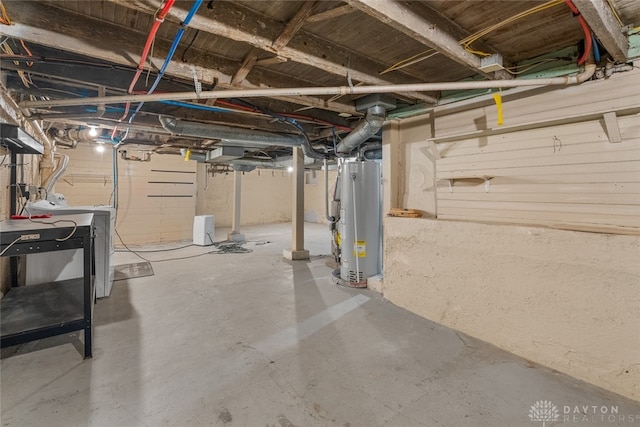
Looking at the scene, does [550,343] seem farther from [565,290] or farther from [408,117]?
[408,117]

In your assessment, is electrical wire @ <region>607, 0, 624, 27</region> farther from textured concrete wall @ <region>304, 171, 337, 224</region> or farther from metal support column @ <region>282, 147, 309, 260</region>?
textured concrete wall @ <region>304, 171, 337, 224</region>

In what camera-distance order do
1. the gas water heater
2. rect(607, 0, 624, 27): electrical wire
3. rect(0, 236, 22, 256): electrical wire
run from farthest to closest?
the gas water heater < rect(0, 236, 22, 256): electrical wire < rect(607, 0, 624, 27): electrical wire

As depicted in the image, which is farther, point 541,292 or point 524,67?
point 524,67

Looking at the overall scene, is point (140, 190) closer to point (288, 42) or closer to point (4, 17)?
point (4, 17)

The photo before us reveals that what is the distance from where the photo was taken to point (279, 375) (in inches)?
68.2

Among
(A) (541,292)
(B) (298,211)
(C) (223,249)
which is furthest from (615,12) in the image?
(C) (223,249)

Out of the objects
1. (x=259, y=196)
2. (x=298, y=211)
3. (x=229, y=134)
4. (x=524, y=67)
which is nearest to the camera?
(x=524, y=67)

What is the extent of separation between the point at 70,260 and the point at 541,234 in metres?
4.21

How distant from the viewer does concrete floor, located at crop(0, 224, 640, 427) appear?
4.67 feet

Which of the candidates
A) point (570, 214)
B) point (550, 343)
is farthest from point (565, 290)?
point (570, 214)

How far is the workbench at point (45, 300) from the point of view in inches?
64.2

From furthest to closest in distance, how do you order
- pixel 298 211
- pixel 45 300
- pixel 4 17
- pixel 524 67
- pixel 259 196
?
pixel 259 196 < pixel 298 211 < pixel 45 300 < pixel 524 67 < pixel 4 17

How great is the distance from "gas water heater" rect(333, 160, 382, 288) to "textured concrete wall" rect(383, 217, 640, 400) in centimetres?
84

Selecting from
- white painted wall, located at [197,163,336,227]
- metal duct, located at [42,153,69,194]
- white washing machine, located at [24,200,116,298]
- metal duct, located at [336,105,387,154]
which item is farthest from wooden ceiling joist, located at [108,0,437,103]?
Answer: white painted wall, located at [197,163,336,227]
